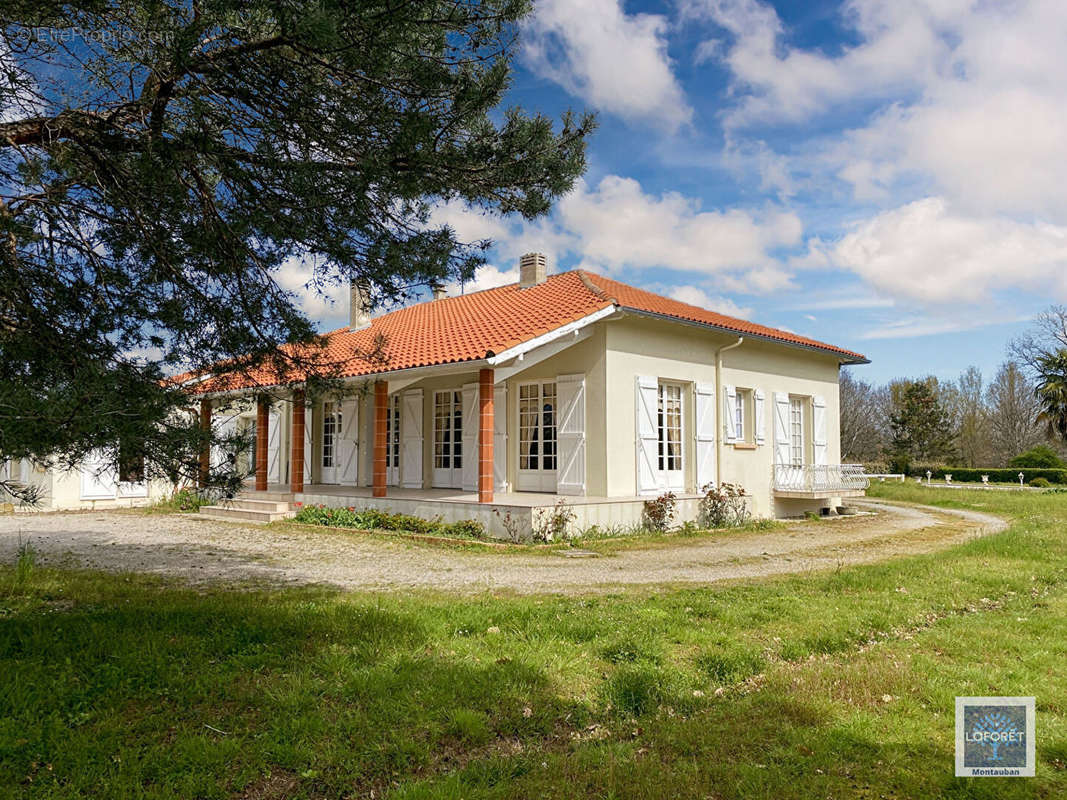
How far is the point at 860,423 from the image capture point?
1875 inches

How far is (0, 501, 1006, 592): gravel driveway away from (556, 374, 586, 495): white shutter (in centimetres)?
234

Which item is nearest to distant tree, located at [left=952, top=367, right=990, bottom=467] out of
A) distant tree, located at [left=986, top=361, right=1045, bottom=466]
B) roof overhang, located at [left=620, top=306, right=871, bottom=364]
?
distant tree, located at [left=986, top=361, right=1045, bottom=466]

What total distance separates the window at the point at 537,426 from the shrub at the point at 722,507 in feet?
9.98

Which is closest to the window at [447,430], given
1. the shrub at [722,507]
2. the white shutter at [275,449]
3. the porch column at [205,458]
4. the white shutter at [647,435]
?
the white shutter at [647,435]

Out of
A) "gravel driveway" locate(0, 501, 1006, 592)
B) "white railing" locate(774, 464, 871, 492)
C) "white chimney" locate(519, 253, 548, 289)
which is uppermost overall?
"white chimney" locate(519, 253, 548, 289)

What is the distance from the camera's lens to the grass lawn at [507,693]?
11.0ft

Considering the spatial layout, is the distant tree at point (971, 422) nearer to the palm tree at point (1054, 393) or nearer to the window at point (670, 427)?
the palm tree at point (1054, 393)

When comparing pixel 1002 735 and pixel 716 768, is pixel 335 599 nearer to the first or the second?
pixel 716 768

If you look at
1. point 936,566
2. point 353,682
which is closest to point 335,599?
point 353,682

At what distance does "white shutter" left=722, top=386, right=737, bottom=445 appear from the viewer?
49.7ft


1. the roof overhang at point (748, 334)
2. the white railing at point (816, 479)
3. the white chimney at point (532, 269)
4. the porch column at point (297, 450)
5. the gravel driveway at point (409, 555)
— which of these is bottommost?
the gravel driveway at point (409, 555)

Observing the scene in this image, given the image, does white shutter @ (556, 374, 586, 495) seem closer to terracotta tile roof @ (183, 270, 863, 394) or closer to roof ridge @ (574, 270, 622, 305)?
terracotta tile roof @ (183, 270, 863, 394)

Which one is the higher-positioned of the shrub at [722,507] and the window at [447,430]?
the window at [447,430]

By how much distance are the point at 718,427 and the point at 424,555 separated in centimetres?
758
